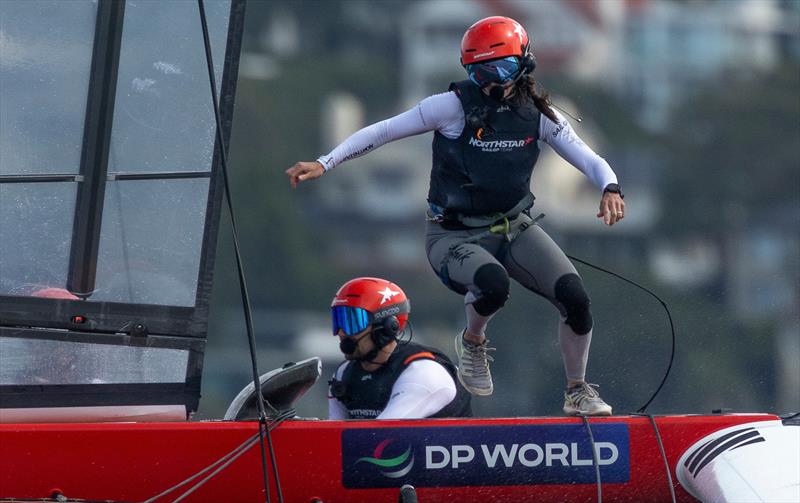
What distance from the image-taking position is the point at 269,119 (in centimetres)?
5409

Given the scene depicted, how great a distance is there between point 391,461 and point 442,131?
1505 millimetres

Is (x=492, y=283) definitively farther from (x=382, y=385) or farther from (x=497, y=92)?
(x=497, y=92)

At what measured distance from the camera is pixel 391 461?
23.9 feet

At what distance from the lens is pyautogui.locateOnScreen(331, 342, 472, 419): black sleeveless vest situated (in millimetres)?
7824

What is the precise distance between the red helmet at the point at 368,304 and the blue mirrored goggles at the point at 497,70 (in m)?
0.99

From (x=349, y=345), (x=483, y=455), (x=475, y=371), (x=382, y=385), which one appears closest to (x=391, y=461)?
(x=483, y=455)

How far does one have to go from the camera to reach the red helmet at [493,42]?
7672mm

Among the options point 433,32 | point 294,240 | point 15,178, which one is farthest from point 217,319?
point 15,178

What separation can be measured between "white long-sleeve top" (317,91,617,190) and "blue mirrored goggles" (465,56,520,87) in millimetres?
174

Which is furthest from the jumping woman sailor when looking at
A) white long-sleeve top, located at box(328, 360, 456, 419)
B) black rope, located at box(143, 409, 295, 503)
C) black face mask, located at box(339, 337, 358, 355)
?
black rope, located at box(143, 409, 295, 503)

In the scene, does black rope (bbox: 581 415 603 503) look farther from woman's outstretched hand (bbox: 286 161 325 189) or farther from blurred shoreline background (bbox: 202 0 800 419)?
blurred shoreline background (bbox: 202 0 800 419)

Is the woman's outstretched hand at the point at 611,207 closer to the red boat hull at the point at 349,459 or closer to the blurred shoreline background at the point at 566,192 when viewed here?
the red boat hull at the point at 349,459

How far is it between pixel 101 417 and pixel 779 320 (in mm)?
44912

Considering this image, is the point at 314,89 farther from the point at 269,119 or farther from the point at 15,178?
the point at 15,178
